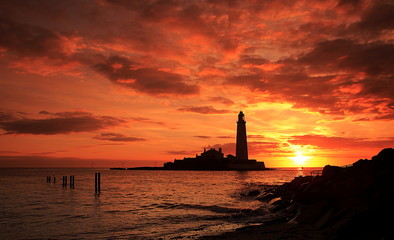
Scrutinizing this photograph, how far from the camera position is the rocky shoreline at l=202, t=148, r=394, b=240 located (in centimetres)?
1200

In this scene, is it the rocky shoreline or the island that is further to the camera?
the island

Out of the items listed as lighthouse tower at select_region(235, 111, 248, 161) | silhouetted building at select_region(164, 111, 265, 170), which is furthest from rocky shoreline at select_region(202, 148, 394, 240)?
silhouetted building at select_region(164, 111, 265, 170)

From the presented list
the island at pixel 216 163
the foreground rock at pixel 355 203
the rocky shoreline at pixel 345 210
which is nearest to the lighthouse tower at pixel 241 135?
the island at pixel 216 163

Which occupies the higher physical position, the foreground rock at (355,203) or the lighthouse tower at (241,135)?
the lighthouse tower at (241,135)

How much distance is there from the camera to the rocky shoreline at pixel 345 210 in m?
12.0

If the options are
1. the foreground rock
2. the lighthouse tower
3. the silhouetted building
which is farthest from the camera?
the silhouetted building

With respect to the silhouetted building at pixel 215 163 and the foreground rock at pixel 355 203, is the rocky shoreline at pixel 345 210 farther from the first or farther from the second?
the silhouetted building at pixel 215 163

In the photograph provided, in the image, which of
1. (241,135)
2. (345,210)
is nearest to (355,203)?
(345,210)

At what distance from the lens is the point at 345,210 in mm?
13750

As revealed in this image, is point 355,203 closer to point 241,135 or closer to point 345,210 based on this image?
point 345,210

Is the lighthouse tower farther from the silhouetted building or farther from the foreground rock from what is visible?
the foreground rock

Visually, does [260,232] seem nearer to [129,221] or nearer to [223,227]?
[223,227]

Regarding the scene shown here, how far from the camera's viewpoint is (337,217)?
1402 centimetres

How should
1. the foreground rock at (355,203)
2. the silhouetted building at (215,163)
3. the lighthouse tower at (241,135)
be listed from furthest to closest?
the silhouetted building at (215,163) → the lighthouse tower at (241,135) → the foreground rock at (355,203)
